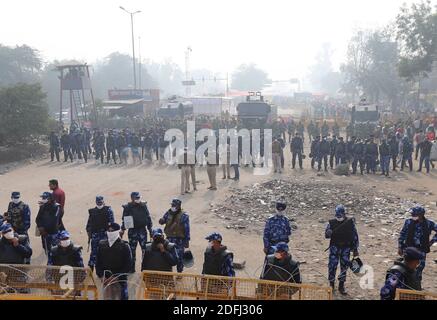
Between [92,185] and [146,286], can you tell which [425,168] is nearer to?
[92,185]

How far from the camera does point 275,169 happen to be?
18781mm

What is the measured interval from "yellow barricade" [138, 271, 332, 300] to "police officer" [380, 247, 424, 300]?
69cm

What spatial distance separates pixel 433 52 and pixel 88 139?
76.5ft

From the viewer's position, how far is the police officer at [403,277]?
5297 mm

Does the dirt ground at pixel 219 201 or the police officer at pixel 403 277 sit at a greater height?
the police officer at pixel 403 277

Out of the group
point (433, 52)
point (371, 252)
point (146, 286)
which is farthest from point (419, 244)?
point (433, 52)

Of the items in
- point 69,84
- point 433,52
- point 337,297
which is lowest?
point 337,297

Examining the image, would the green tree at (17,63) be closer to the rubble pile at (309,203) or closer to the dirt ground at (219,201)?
the dirt ground at (219,201)

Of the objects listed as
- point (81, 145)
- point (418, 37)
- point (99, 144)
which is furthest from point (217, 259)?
point (418, 37)

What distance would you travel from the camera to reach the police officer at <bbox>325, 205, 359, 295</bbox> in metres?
7.55

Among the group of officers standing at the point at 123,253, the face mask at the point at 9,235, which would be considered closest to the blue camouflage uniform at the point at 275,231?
the group of officers standing at the point at 123,253

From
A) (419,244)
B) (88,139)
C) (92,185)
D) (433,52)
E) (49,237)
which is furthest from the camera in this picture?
(433,52)

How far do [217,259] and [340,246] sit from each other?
240cm

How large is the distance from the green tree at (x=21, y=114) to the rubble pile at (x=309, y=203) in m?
13.4
